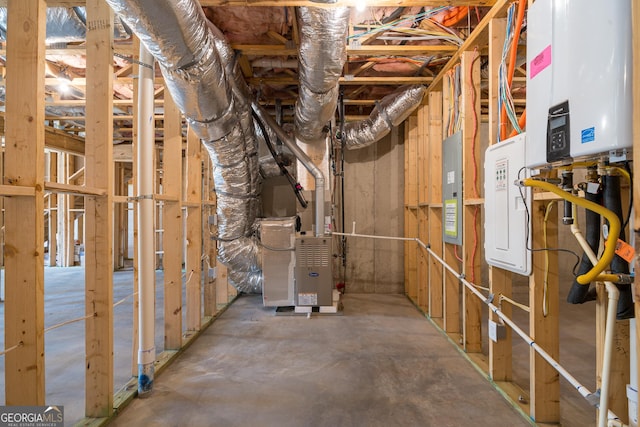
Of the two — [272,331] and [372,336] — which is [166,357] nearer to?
[272,331]

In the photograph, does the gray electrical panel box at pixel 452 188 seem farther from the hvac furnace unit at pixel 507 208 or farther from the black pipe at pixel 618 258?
the black pipe at pixel 618 258

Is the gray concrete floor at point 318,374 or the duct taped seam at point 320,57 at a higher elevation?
the duct taped seam at point 320,57

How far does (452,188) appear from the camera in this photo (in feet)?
8.79

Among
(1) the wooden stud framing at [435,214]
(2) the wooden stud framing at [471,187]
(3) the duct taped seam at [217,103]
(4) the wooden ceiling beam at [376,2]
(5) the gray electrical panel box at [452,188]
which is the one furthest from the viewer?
(1) the wooden stud framing at [435,214]

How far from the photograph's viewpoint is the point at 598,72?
937 mm

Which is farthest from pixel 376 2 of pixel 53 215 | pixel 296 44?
pixel 53 215

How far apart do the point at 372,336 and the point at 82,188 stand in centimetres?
233

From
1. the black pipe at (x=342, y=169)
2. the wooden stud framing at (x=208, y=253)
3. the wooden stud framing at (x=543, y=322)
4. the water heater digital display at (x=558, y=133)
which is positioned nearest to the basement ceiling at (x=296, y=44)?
the black pipe at (x=342, y=169)

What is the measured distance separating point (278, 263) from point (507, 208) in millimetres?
2319

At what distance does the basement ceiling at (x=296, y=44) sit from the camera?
2432mm

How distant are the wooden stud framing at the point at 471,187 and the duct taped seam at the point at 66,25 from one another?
2436 mm

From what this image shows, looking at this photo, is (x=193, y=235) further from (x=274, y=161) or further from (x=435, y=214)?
(x=435, y=214)

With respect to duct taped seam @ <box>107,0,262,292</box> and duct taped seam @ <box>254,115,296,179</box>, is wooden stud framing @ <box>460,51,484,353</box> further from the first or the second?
duct taped seam @ <box>254,115,296,179</box>

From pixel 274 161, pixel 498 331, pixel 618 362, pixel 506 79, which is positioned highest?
pixel 506 79
